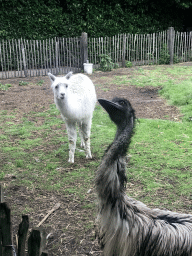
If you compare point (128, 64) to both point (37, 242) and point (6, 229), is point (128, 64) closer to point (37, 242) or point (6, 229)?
point (6, 229)

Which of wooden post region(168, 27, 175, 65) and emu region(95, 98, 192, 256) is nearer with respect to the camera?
emu region(95, 98, 192, 256)

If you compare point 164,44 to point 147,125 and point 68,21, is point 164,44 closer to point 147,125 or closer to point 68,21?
point 68,21

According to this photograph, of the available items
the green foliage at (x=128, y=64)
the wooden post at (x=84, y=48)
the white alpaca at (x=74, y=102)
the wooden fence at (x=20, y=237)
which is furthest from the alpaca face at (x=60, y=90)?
the green foliage at (x=128, y=64)

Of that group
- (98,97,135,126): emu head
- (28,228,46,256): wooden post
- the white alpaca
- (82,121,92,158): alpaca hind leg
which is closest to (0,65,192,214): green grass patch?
(82,121,92,158): alpaca hind leg

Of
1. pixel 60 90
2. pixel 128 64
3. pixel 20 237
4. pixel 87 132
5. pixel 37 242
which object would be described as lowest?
pixel 20 237

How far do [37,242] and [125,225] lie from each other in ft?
2.44

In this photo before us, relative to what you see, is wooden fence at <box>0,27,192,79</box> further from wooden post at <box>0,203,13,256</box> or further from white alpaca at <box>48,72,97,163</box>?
wooden post at <box>0,203,13,256</box>

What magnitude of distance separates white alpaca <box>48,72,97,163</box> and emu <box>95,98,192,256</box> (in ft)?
8.01

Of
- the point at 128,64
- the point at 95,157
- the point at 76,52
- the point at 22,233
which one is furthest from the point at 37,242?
the point at 128,64

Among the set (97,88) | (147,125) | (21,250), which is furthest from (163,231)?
(97,88)

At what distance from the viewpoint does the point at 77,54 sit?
14.3m

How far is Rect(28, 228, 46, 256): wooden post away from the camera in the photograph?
2045 millimetres

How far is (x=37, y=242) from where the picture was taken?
208 centimetres

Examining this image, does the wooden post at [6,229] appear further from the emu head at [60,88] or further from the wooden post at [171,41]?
the wooden post at [171,41]
